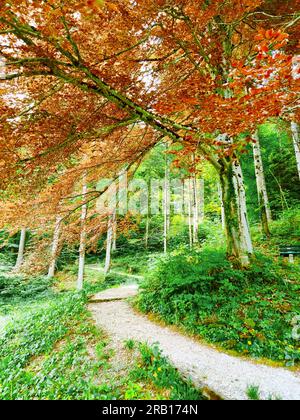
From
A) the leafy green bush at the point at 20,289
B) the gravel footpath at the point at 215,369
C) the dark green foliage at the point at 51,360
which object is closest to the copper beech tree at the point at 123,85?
the gravel footpath at the point at 215,369

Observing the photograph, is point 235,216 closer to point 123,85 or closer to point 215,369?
point 215,369

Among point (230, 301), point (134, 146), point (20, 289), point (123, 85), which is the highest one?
point (134, 146)

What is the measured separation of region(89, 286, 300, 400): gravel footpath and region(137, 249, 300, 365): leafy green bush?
314 mm

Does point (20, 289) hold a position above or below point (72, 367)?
above

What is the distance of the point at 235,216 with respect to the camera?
5926 millimetres

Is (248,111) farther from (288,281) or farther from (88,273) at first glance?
(88,273)

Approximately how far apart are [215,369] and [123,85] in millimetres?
5163

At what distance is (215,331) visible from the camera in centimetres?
430

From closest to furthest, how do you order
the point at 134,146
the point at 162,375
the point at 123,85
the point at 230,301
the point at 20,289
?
1. the point at 162,375
2. the point at 123,85
3. the point at 230,301
4. the point at 134,146
5. the point at 20,289

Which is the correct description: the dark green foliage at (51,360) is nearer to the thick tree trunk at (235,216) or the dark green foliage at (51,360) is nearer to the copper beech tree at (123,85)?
the copper beech tree at (123,85)

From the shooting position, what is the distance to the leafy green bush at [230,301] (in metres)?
3.93

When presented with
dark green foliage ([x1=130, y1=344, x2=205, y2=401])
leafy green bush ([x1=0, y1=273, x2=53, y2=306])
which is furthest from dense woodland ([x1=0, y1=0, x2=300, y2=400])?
leafy green bush ([x1=0, y1=273, x2=53, y2=306])

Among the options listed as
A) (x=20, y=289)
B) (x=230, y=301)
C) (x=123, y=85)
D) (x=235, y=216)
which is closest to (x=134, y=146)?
(x=123, y=85)
